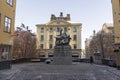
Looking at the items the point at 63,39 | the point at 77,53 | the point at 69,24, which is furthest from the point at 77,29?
the point at 63,39

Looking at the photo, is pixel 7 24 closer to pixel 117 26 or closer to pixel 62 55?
pixel 117 26

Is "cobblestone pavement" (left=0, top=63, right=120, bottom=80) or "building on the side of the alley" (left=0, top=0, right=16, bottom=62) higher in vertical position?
"building on the side of the alley" (left=0, top=0, right=16, bottom=62)

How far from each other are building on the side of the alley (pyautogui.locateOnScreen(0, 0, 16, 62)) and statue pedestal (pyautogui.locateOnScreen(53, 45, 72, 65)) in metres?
13.0

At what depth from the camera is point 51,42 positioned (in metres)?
76.9

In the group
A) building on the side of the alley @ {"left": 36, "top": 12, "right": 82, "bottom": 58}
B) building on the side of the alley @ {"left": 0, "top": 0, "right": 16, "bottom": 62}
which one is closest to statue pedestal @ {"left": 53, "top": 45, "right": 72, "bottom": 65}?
building on the side of the alley @ {"left": 0, "top": 0, "right": 16, "bottom": 62}

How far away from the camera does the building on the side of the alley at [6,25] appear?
2328 cm

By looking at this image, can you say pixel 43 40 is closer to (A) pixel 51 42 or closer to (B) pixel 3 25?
(A) pixel 51 42

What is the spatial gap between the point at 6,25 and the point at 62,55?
15493mm

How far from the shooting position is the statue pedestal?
120 ft

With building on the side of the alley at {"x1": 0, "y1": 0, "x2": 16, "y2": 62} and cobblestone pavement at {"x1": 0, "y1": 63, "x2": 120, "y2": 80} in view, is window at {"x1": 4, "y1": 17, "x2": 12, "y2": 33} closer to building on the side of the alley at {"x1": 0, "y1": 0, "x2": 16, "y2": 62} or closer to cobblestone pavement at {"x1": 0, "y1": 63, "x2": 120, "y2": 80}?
building on the side of the alley at {"x1": 0, "y1": 0, "x2": 16, "y2": 62}

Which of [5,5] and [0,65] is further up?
[5,5]

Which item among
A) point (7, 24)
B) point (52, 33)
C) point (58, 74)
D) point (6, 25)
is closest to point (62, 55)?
point (7, 24)

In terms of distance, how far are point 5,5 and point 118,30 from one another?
1459 cm

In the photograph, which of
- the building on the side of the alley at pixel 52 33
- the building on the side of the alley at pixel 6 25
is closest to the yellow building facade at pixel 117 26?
the building on the side of the alley at pixel 6 25
